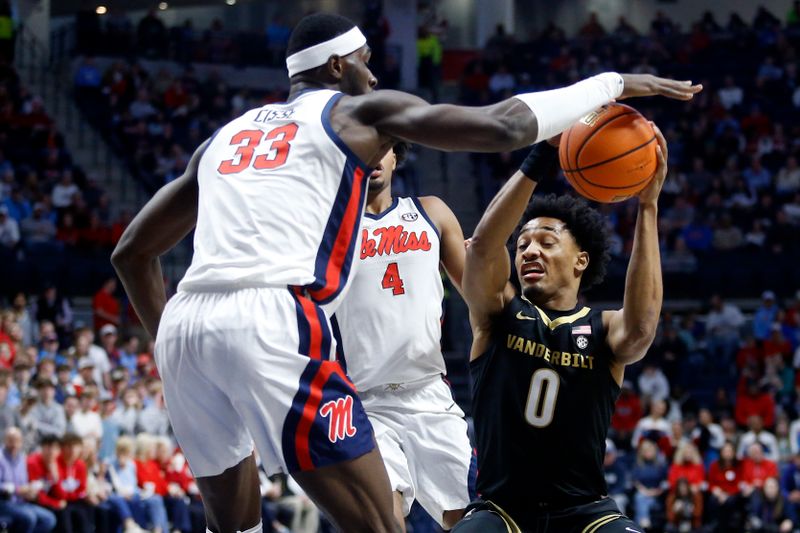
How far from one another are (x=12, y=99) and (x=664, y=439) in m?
11.2

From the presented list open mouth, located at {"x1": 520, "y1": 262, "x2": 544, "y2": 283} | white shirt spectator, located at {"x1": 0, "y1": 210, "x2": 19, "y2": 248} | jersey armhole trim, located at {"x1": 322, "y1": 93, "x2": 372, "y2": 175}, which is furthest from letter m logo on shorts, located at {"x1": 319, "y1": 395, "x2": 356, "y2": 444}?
white shirt spectator, located at {"x1": 0, "y1": 210, "x2": 19, "y2": 248}

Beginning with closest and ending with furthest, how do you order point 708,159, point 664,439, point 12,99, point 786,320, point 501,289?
point 501,289 → point 664,439 → point 786,320 → point 12,99 → point 708,159

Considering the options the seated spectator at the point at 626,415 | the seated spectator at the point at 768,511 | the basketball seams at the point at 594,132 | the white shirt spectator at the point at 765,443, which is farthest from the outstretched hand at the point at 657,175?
the seated spectator at the point at 626,415

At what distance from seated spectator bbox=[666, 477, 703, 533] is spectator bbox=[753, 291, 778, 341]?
4.16m

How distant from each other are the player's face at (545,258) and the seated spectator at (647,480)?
884cm

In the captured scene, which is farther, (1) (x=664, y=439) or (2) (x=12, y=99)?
(2) (x=12, y=99)

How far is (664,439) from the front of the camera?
1414 cm

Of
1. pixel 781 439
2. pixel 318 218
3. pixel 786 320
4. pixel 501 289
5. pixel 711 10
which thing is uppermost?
pixel 711 10

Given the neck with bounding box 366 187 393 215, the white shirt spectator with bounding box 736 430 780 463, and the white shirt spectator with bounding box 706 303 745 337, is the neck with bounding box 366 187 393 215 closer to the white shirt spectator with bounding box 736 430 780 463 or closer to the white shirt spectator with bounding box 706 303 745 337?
the white shirt spectator with bounding box 736 430 780 463

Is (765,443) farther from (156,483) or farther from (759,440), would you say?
(156,483)

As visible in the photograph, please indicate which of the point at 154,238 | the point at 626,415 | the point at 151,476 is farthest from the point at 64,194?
the point at 154,238

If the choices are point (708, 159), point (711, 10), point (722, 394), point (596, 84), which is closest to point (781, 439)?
point (722, 394)

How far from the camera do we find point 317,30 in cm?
397

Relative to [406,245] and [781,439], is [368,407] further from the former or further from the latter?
[781,439]
